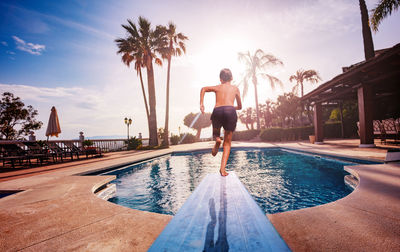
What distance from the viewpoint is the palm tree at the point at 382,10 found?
867cm

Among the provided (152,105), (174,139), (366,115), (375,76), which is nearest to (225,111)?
(366,115)

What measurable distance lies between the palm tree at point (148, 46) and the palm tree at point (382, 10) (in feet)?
50.4

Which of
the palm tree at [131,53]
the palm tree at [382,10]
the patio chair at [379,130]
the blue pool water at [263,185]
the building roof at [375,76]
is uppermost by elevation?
the palm tree at [131,53]

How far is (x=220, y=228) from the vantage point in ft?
4.58

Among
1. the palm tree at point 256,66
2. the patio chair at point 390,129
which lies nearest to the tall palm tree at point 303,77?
the palm tree at point 256,66

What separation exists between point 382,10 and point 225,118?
12609 mm

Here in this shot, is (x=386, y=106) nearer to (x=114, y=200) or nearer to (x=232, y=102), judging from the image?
(x=232, y=102)

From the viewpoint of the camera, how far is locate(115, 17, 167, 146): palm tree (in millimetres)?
16156

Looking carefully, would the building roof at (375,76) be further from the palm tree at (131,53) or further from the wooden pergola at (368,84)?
the palm tree at (131,53)

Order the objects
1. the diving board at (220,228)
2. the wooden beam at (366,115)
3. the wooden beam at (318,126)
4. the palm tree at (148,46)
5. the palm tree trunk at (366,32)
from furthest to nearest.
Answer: the palm tree at (148,46)
the wooden beam at (318,126)
the palm tree trunk at (366,32)
the wooden beam at (366,115)
the diving board at (220,228)

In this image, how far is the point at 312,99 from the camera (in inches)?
493

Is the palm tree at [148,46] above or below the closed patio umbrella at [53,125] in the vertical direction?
above

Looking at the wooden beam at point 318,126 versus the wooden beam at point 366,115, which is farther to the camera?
the wooden beam at point 318,126

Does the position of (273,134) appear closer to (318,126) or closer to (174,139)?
(318,126)
